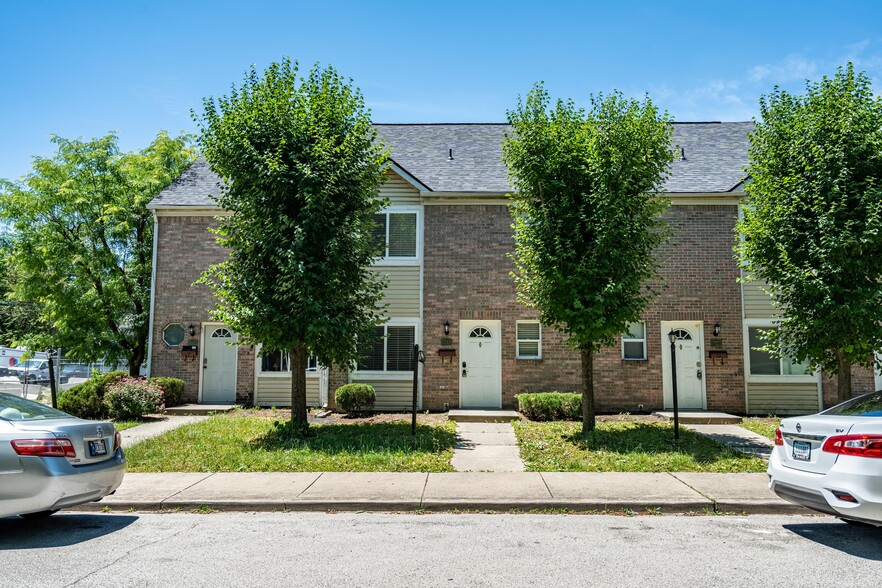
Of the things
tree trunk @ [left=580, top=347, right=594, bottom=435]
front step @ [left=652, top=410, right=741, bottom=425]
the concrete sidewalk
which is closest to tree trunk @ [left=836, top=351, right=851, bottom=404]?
front step @ [left=652, top=410, right=741, bottom=425]

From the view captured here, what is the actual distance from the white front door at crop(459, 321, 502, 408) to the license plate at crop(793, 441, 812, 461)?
32.2 ft

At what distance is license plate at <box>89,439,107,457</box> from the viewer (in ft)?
20.4

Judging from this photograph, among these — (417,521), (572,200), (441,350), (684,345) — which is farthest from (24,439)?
(684,345)

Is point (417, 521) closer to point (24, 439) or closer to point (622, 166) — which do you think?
point (24, 439)

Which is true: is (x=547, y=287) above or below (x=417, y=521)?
above

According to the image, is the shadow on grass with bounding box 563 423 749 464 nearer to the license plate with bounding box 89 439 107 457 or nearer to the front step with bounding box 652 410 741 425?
the front step with bounding box 652 410 741 425

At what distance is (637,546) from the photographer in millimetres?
5684

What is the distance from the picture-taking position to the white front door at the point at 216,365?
16.7 m

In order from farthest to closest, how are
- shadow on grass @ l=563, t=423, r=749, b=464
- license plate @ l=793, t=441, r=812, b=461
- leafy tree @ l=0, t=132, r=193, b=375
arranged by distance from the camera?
leafy tree @ l=0, t=132, r=193, b=375 → shadow on grass @ l=563, t=423, r=749, b=464 → license plate @ l=793, t=441, r=812, b=461

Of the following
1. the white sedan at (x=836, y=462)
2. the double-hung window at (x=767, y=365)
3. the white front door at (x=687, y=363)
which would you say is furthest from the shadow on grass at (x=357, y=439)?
the double-hung window at (x=767, y=365)

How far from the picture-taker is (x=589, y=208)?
11.2m

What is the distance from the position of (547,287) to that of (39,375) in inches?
1072

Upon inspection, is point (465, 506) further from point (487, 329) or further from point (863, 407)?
point (487, 329)

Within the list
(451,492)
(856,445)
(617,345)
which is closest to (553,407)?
(617,345)
